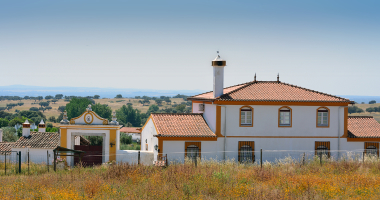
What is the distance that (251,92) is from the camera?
28.8 m

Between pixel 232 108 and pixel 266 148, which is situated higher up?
pixel 232 108

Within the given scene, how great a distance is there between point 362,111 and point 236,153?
3436 inches

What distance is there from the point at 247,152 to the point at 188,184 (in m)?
11.4

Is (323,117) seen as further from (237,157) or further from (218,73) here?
(218,73)

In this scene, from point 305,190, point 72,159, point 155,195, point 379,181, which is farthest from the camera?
point 72,159

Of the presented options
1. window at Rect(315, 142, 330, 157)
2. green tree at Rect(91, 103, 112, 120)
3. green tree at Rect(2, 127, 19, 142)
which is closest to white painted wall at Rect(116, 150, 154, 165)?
window at Rect(315, 142, 330, 157)

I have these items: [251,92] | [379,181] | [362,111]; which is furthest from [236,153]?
[362,111]

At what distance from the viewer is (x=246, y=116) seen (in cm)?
2773

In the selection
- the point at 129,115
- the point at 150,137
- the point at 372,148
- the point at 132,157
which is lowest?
the point at 129,115

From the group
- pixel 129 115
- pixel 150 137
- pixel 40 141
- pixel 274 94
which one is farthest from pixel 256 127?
pixel 129 115

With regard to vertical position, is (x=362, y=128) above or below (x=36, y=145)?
above

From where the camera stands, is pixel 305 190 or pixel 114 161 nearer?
pixel 305 190

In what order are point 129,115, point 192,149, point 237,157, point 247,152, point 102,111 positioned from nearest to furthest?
point 192,149
point 237,157
point 247,152
point 102,111
point 129,115

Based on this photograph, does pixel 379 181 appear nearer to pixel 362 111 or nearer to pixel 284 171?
pixel 284 171
